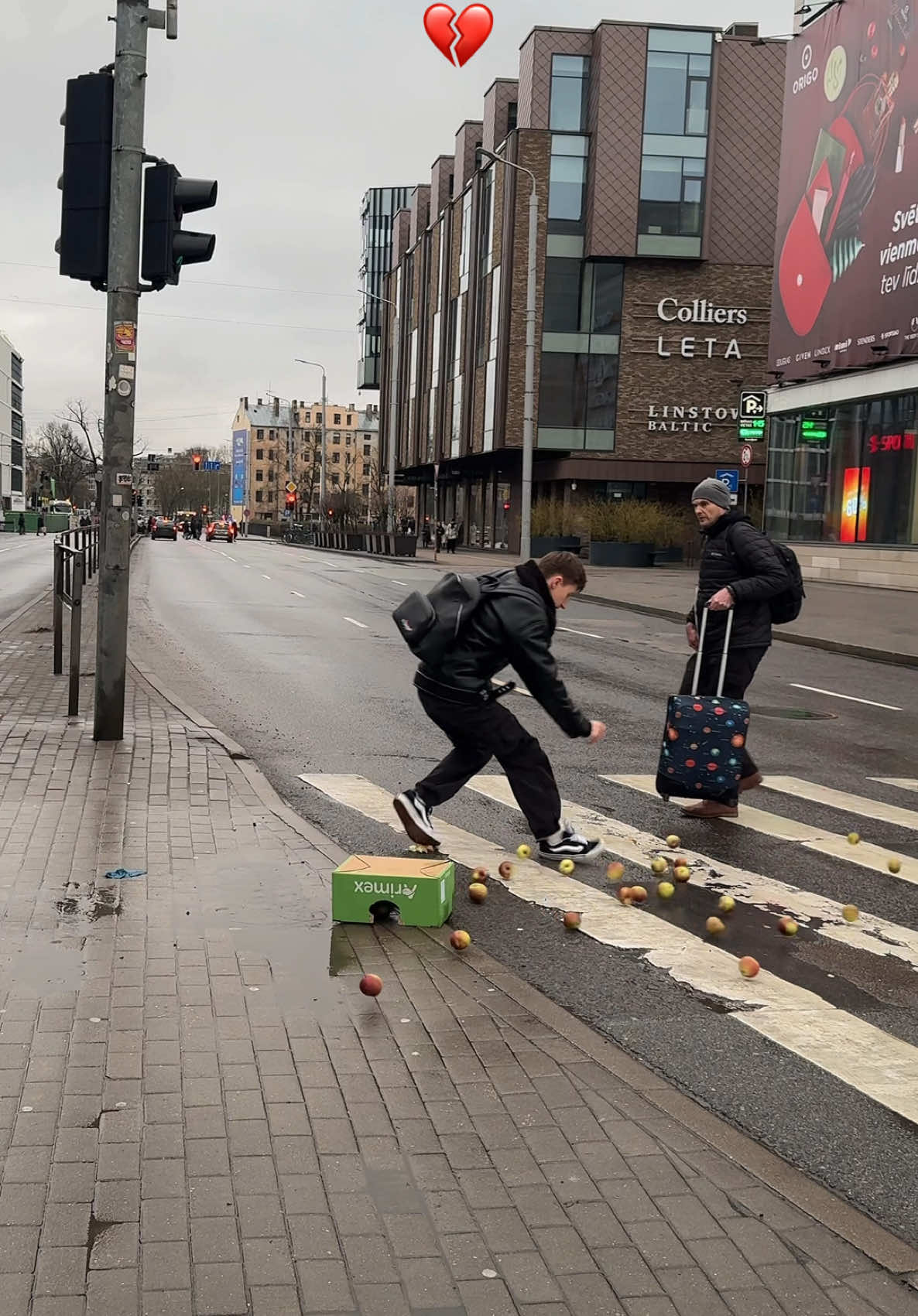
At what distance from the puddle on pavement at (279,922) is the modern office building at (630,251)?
159 feet

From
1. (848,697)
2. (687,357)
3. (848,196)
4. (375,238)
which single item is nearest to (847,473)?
(848,196)

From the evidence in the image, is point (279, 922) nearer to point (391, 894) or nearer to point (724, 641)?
point (391, 894)

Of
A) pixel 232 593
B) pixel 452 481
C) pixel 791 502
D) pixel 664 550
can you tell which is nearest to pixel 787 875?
pixel 232 593

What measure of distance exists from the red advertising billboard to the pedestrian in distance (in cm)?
2615

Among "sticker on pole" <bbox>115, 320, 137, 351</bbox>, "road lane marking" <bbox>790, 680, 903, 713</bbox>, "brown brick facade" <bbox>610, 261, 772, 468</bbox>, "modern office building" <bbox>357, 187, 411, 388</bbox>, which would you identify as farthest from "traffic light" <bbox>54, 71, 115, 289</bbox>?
"modern office building" <bbox>357, 187, 411, 388</bbox>

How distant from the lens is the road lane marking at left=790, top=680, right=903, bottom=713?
1373cm

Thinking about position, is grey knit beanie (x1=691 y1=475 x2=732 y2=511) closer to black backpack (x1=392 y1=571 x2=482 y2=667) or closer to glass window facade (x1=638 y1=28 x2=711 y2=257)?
black backpack (x1=392 y1=571 x2=482 y2=667)

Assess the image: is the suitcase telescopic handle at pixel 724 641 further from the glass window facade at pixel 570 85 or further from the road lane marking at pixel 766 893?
the glass window facade at pixel 570 85

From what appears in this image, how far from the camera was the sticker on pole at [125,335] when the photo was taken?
8.62 metres

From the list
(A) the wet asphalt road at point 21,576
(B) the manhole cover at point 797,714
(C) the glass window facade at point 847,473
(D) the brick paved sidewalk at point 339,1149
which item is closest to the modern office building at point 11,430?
(A) the wet asphalt road at point 21,576

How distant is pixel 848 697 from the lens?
14461 mm

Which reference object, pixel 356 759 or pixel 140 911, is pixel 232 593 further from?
pixel 140 911

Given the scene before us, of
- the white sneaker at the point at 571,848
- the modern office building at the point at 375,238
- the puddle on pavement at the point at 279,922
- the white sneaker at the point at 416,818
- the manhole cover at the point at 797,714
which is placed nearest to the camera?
the puddle on pavement at the point at 279,922

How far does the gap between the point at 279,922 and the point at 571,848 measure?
1841 millimetres
